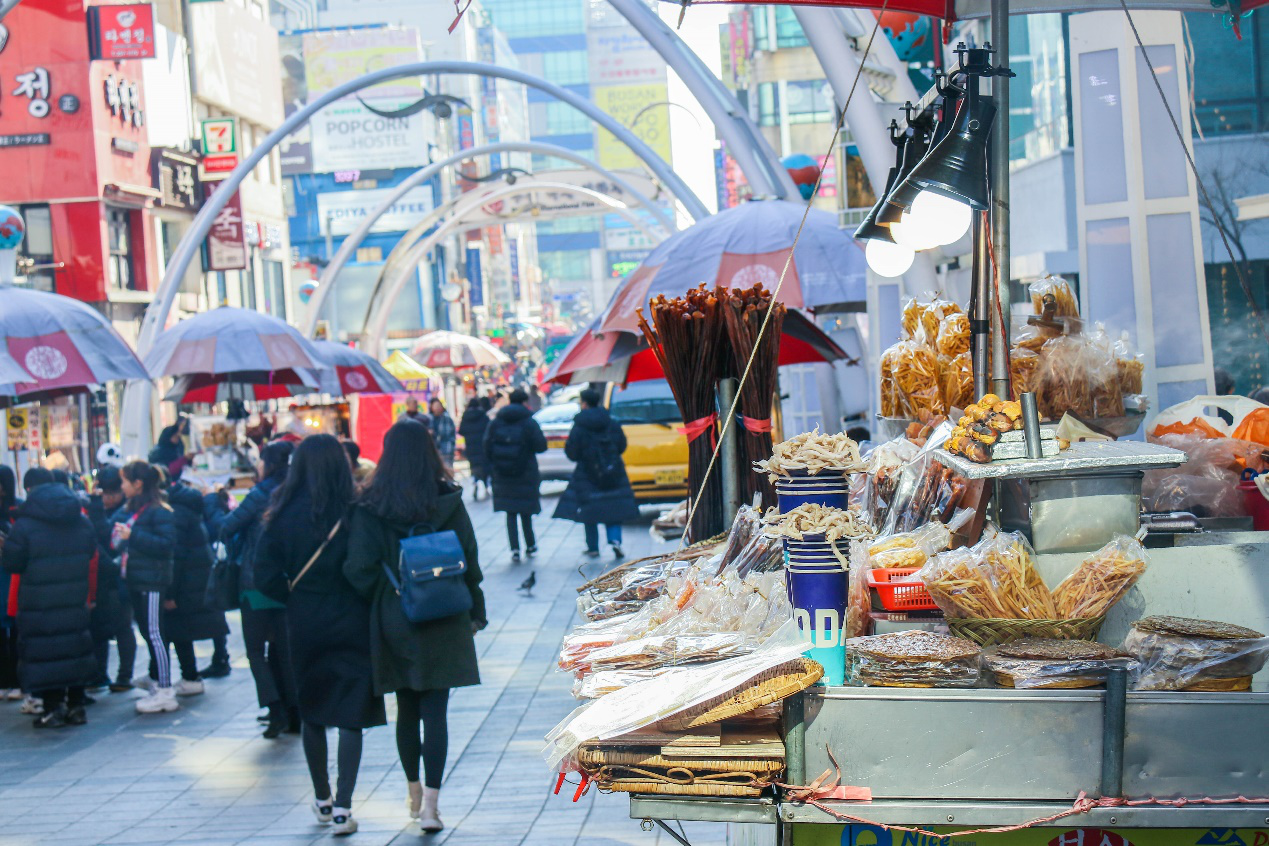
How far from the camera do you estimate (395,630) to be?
646cm

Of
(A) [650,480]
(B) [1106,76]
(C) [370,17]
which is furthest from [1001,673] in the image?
(C) [370,17]

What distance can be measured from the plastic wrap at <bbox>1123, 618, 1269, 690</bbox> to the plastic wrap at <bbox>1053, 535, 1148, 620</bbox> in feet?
0.81

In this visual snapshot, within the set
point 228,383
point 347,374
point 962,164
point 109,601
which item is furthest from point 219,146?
point 962,164

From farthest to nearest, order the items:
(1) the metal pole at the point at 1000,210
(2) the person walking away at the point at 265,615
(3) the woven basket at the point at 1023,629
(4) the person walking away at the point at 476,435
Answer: (4) the person walking away at the point at 476,435 → (2) the person walking away at the point at 265,615 → (1) the metal pole at the point at 1000,210 → (3) the woven basket at the point at 1023,629

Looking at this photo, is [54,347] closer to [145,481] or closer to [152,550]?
[145,481]

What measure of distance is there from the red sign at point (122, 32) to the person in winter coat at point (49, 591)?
19018 mm

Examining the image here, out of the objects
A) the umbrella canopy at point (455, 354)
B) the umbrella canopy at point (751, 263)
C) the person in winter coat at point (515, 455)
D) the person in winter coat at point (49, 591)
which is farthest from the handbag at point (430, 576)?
the umbrella canopy at point (455, 354)

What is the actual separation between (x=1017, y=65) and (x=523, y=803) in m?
11.3

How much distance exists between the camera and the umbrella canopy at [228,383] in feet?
49.4

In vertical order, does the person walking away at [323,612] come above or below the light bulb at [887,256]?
below

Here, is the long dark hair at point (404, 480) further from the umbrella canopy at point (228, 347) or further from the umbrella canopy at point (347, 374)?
the umbrella canopy at point (347, 374)

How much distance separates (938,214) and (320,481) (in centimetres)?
389

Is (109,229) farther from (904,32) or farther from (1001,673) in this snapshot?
(1001,673)

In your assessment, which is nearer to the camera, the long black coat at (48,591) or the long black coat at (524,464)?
the long black coat at (48,591)
